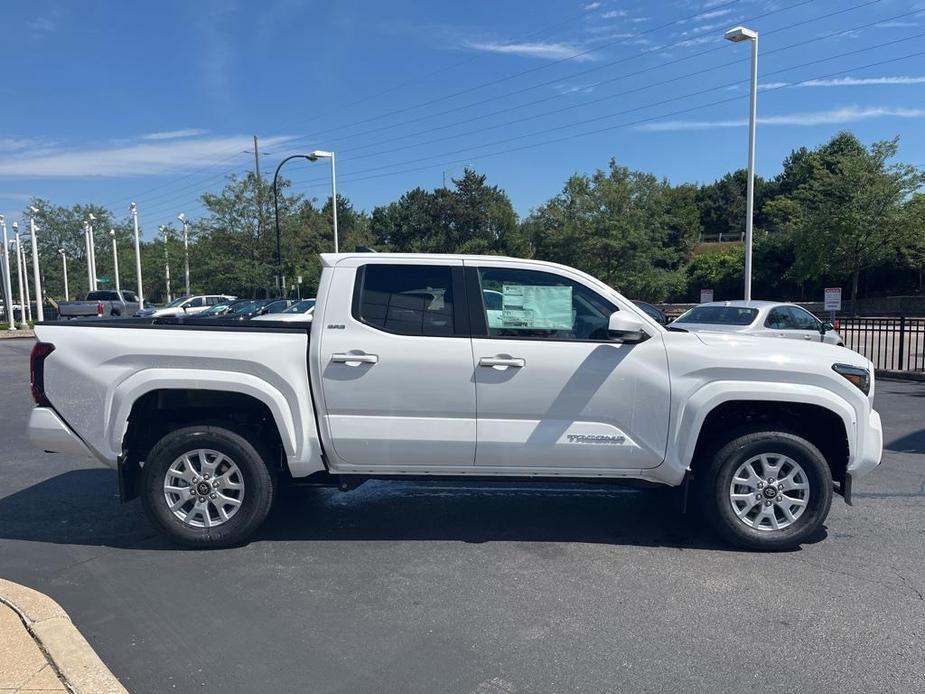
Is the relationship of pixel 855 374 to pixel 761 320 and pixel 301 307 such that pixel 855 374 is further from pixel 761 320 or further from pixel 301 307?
pixel 301 307

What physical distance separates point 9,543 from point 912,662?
18.5 feet

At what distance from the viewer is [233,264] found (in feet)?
124

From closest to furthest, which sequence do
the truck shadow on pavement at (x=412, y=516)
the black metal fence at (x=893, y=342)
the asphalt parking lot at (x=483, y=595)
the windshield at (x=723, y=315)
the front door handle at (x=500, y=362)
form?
the asphalt parking lot at (x=483, y=595) → the front door handle at (x=500, y=362) → the truck shadow on pavement at (x=412, y=516) → the windshield at (x=723, y=315) → the black metal fence at (x=893, y=342)

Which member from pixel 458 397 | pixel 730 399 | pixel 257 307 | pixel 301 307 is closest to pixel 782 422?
pixel 730 399

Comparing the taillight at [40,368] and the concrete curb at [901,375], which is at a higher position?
the taillight at [40,368]

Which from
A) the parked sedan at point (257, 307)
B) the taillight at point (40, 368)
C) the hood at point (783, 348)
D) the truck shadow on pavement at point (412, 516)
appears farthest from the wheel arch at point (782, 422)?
the parked sedan at point (257, 307)

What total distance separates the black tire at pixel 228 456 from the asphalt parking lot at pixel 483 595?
0.15 metres

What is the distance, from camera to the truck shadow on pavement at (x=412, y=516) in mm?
5121

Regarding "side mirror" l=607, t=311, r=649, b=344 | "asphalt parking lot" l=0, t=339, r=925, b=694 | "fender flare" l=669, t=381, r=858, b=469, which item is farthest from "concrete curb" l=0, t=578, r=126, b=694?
"fender flare" l=669, t=381, r=858, b=469

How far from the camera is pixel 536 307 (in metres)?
4.87

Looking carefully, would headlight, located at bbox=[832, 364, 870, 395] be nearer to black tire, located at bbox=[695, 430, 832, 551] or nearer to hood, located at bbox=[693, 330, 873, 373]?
hood, located at bbox=[693, 330, 873, 373]

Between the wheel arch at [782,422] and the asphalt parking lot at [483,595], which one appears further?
the wheel arch at [782,422]

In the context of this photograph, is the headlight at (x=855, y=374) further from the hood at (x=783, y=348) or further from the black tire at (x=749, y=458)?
the black tire at (x=749, y=458)

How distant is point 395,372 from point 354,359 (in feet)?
0.93
